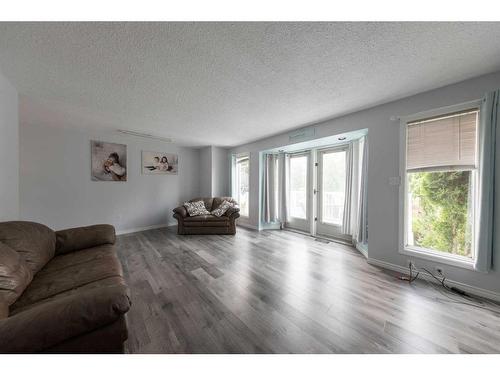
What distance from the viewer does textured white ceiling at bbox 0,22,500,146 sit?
1.22 metres

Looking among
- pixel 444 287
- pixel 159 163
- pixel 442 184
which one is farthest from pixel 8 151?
pixel 444 287

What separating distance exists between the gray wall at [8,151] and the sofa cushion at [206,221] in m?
2.43

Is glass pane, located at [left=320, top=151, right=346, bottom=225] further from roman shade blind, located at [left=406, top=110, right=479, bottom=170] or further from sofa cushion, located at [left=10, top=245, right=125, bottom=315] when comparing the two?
sofa cushion, located at [left=10, top=245, right=125, bottom=315]

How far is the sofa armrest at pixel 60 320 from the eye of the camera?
0.71 metres

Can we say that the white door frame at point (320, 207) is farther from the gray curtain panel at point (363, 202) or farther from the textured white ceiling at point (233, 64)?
the textured white ceiling at point (233, 64)

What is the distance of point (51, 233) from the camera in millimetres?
1780

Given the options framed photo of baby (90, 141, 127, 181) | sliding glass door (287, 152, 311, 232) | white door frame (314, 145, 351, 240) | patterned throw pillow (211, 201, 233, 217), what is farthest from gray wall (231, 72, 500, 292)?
framed photo of baby (90, 141, 127, 181)

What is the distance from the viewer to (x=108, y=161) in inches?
154

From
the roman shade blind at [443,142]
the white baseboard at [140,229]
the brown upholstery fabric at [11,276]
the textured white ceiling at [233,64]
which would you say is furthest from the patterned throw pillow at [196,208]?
the roman shade blind at [443,142]
